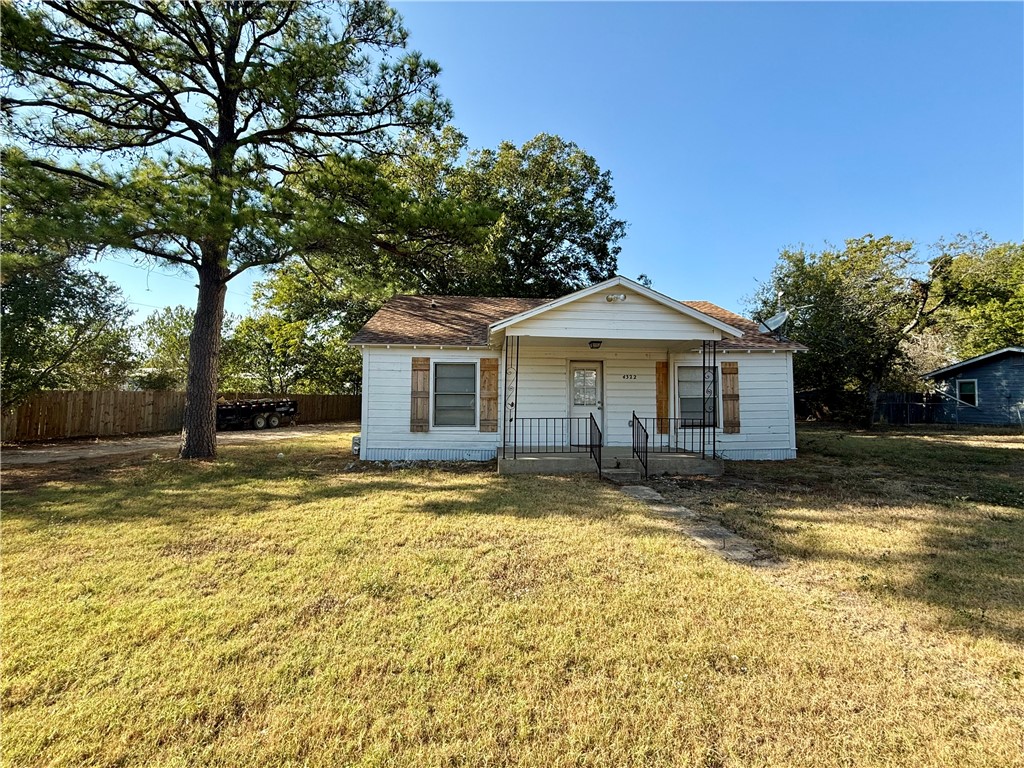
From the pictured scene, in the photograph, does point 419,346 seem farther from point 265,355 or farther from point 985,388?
point 985,388

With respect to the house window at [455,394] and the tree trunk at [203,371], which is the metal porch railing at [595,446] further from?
the tree trunk at [203,371]

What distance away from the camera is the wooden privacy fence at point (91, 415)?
12.6 metres

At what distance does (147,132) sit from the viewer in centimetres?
955

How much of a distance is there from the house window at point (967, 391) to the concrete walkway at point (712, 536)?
25.3m

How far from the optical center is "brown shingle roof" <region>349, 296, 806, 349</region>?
1018 cm

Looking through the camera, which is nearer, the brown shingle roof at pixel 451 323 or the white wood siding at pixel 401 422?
the white wood siding at pixel 401 422

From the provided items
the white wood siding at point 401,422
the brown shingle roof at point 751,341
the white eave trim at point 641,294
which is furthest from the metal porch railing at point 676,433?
the white wood siding at point 401,422

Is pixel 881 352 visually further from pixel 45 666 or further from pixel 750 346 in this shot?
pixel 45 666

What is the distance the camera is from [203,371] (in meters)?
9.71

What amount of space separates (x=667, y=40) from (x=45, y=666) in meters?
13.6

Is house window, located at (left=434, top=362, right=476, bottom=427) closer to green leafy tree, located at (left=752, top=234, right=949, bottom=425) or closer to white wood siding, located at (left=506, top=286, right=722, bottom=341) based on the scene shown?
white wood siding, located at (left=506, top=286, right=722, bottom=341)

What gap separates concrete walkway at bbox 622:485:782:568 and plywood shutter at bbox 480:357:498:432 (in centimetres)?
417

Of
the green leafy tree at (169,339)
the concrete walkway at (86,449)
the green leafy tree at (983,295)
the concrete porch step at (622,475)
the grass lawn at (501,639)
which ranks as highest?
the green leafy tree at (983,295)

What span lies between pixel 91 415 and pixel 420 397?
40.4ft
